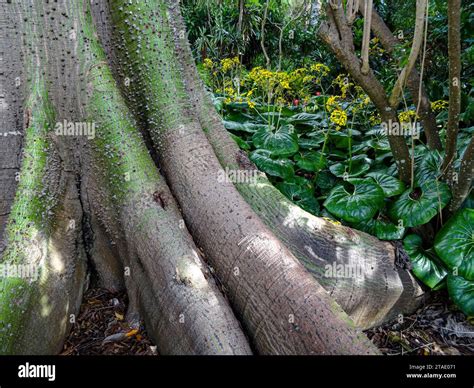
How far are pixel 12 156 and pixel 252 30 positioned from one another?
29.8ft

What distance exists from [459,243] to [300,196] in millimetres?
1084

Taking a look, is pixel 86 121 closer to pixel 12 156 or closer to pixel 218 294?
pixel 12 156

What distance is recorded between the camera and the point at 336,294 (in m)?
2.09

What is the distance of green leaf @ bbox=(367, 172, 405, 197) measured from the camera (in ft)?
8.67

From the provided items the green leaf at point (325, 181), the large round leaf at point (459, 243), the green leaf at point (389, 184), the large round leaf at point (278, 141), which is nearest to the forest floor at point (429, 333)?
the large round leaf at point (459, 243)

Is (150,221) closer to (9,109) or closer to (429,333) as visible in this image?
(9,109)

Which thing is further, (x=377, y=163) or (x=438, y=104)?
(x=377, y=163)

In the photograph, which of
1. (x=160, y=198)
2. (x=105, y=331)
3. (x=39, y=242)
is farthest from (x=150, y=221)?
(x=105, y=331)

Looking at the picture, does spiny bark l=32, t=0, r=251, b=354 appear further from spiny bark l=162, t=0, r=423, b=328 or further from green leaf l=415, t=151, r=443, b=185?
green leaf l=415, t=151, r=443, b=185

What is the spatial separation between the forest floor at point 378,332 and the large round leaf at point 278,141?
1.48m

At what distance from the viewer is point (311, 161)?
3.31 meters

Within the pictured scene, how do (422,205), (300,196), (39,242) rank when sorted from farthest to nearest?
(300,196) → (422,205) → (39,242)

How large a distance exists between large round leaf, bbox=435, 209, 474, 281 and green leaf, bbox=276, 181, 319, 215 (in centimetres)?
86

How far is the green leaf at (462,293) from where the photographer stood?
7.00 ft
